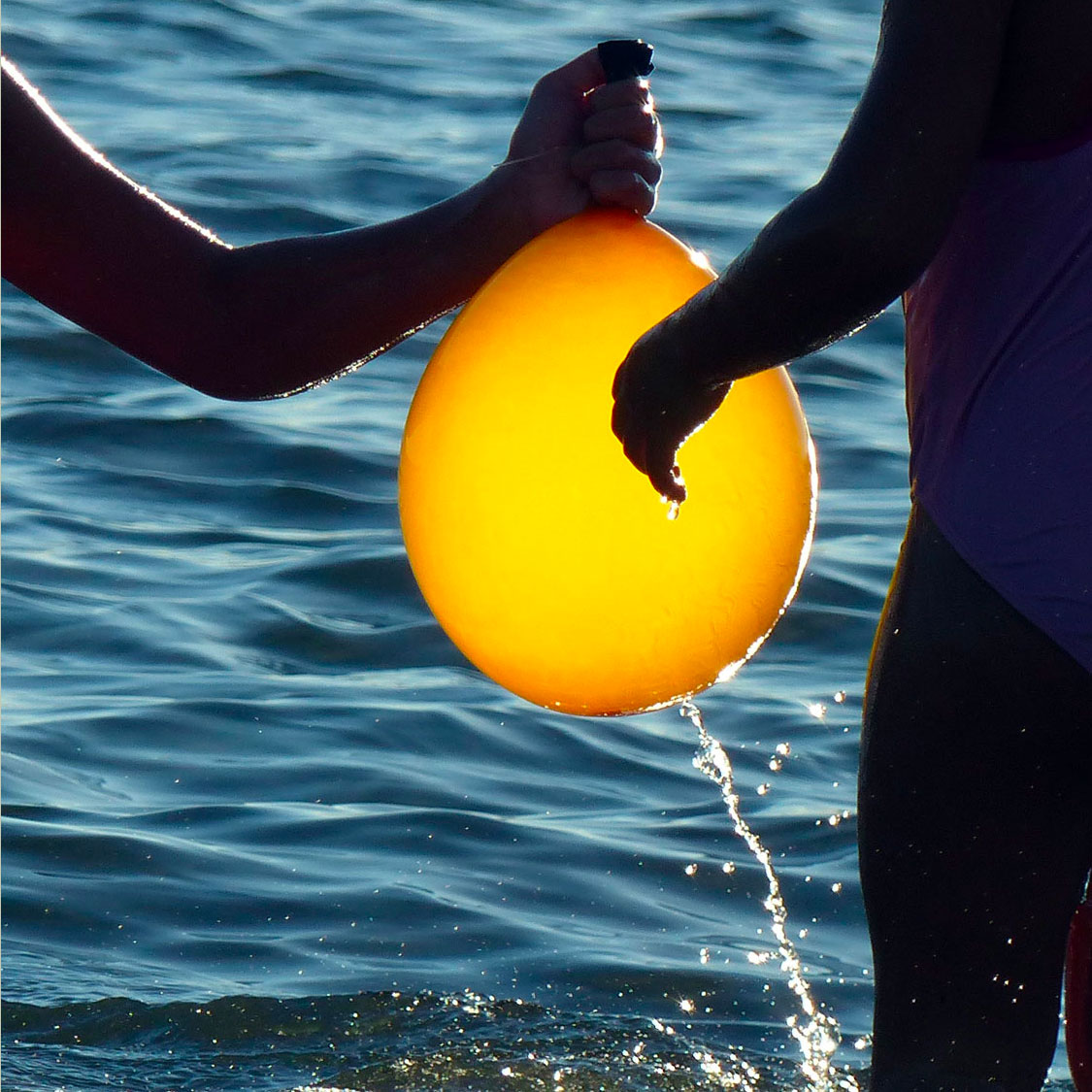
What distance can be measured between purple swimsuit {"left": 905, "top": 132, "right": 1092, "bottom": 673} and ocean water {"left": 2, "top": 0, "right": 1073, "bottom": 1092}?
1.47 meters

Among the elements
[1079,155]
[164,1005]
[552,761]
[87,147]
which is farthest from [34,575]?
[1079,155]

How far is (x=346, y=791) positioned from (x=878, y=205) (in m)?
2.53

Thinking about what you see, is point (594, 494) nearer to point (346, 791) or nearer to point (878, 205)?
point (878, 205)

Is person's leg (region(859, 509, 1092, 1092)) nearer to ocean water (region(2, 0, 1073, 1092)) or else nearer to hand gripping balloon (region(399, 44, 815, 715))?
hand gripping balloon (region(399, 44, 815, 715))

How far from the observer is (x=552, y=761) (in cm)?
434

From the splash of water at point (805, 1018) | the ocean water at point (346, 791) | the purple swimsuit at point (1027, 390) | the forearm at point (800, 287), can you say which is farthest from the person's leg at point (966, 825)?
the ocean water at point (346, 791)

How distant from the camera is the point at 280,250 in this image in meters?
2.69

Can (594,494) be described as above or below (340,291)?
below

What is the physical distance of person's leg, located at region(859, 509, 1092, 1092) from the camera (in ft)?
6.51

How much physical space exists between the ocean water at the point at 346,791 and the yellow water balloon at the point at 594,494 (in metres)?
1.07

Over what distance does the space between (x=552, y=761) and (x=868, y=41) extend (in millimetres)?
8215

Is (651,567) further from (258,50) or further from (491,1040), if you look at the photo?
(258,50)

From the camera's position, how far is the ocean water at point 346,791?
333cm

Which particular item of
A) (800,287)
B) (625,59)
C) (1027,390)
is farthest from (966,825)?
(625,59)
